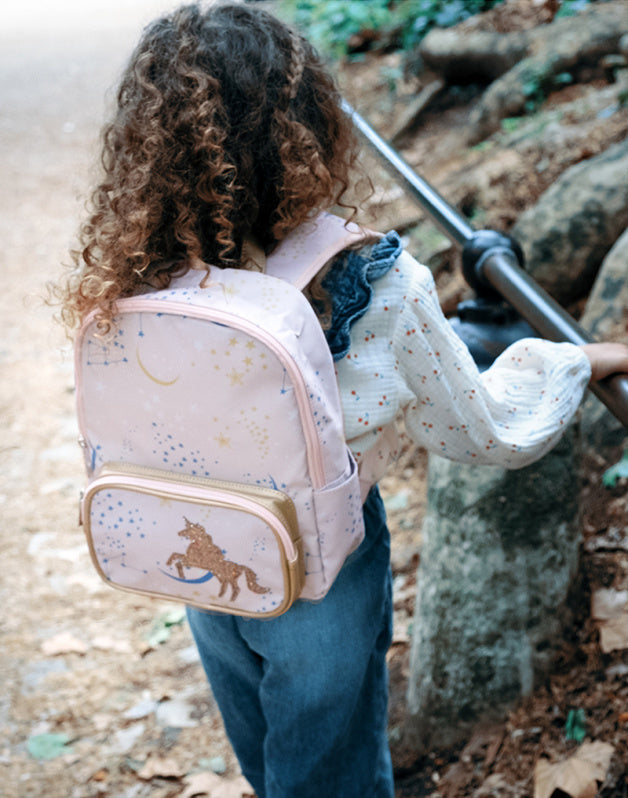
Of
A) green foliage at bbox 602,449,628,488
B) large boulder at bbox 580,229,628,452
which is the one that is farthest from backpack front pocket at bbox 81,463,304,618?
large boulder at bbox 580,229,628,452

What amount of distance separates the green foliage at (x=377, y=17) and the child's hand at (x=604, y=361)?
605 centimetres

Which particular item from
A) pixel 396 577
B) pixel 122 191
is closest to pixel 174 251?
pixel 122 191

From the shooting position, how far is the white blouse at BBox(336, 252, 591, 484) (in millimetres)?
1256

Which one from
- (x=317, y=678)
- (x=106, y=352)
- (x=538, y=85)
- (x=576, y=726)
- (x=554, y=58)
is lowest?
(x=576, y=726)

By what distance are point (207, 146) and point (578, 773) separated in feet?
5.75

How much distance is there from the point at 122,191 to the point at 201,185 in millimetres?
134

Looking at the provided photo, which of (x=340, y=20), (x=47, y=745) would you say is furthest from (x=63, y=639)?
(x=340, y=20)

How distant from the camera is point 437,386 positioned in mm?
1294

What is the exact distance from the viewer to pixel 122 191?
1215mm

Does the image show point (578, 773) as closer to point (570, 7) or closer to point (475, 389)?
point (475, 389)

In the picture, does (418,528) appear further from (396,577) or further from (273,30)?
(273,30)

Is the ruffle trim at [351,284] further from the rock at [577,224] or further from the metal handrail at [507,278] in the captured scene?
the rock at [577,224]

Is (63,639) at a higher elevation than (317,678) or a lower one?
lower

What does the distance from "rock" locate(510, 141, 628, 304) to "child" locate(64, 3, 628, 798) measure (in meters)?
2.08
